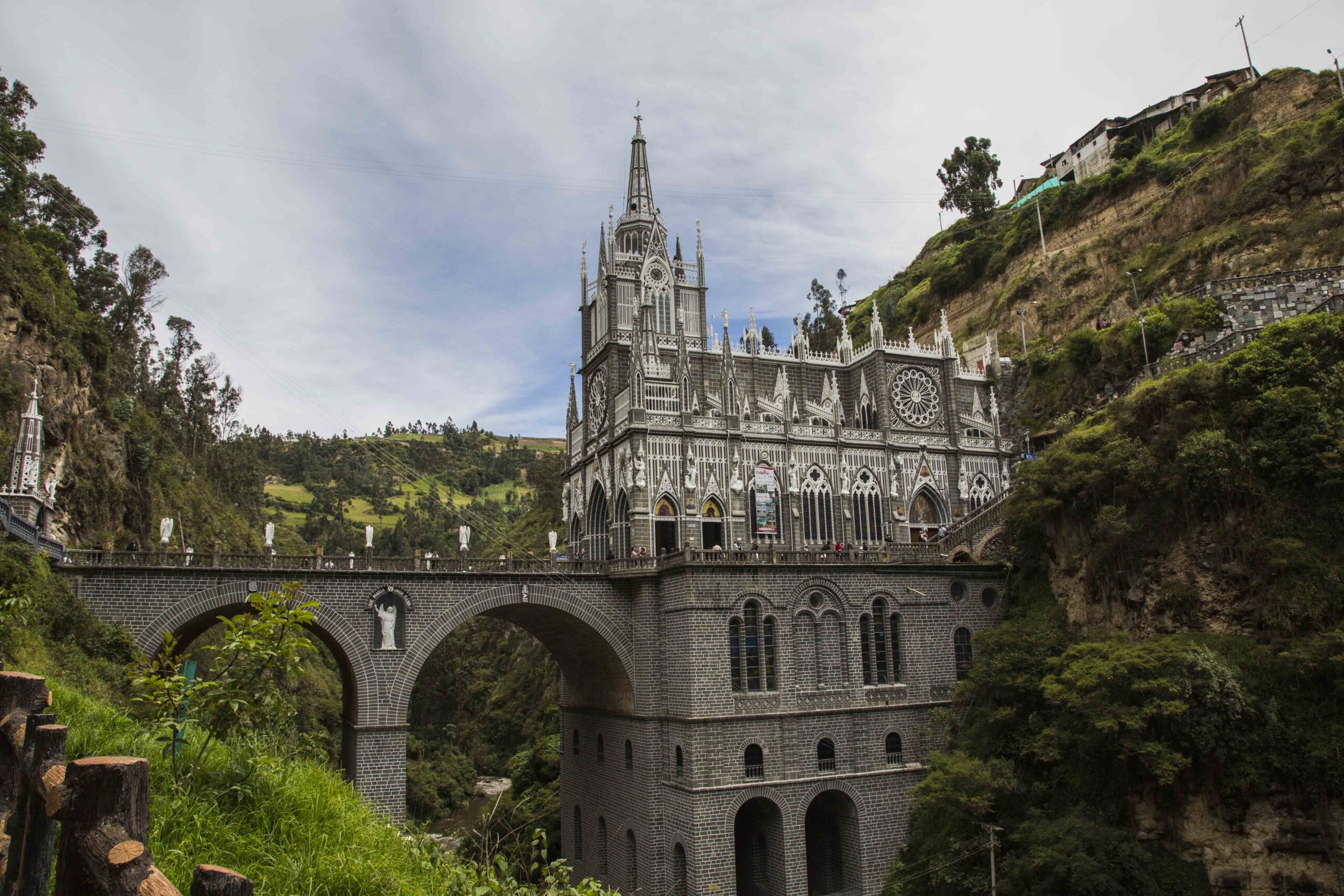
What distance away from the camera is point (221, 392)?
207 ft

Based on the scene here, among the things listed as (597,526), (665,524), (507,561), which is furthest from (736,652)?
(597,526)

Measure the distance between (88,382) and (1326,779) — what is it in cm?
4456

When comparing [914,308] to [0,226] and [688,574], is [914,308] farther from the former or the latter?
[0,226]

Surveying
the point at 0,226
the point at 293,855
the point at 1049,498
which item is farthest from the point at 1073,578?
→ the point at 0,226

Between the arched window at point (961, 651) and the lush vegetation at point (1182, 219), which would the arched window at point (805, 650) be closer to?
the arched window at point (961, 651)

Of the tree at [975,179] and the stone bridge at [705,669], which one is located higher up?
the tree at [975,179]

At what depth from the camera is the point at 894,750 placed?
33.4 metres

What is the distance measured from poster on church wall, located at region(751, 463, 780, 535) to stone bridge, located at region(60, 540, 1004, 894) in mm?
5895

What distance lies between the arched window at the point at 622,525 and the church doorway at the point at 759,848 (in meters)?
11.2

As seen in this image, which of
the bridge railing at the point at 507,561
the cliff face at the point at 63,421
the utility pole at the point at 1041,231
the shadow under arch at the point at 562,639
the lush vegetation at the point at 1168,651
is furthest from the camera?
the utility pole at the point at 1041,231

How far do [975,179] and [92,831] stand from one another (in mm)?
77053

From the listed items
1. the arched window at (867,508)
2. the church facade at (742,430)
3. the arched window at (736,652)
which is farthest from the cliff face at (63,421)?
the arched window at (867,508)

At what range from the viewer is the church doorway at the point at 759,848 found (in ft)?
102

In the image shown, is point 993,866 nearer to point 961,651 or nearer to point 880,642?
point 880,642
